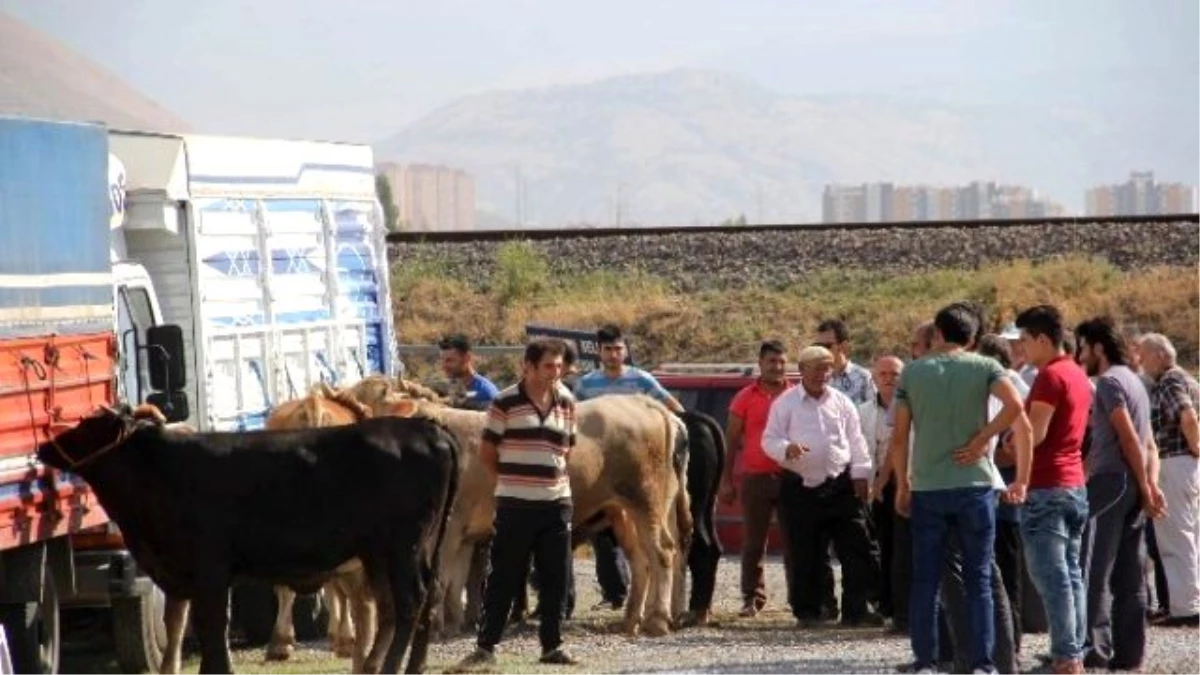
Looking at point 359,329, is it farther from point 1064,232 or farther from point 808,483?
point 1064,232

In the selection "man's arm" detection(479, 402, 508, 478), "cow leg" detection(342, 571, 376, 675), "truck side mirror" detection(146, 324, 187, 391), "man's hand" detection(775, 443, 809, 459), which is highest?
"truck side mirror" detection(146, 324, 187, 391)

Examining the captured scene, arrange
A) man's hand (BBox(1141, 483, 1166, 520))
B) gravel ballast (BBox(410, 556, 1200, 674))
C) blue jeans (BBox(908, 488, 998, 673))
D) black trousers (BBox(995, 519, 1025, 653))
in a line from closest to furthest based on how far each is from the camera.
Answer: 1. blue jeans (BBox(908, 488, 998, 673))
2. black trousers (BBox(995, 519, 1025, 653))
3. man's hand (BBox(1141, 483, 1166, 520))
4. gravel ballast (BBox(410, 556, 1200, 674))

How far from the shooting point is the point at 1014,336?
2038 centimetres

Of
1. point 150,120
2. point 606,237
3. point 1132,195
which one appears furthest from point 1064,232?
point 1132,195

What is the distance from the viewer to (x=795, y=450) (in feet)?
63.4

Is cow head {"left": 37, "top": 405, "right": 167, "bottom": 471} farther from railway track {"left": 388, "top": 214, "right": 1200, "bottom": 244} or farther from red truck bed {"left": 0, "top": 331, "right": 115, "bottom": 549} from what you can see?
railway track {"left": 388, "top": 214, "right": 1200, "bottom": 244}

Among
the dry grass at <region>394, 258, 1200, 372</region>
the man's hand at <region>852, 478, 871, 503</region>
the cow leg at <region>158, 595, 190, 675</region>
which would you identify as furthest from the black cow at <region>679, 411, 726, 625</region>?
the dry grass at <region>394, 258, 1200, 372</region>

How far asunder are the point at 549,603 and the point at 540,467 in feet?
2.99

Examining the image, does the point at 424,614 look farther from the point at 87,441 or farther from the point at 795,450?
the point at 795,450

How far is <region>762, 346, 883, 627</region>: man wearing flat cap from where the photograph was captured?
762 inches

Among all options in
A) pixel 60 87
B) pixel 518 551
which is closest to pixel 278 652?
pixel 518 551

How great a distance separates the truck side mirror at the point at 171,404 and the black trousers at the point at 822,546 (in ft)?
17.0

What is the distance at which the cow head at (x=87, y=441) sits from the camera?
14.0 m

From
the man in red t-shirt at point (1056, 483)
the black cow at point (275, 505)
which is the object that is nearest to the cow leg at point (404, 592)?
the black cow at point (275, 505)
